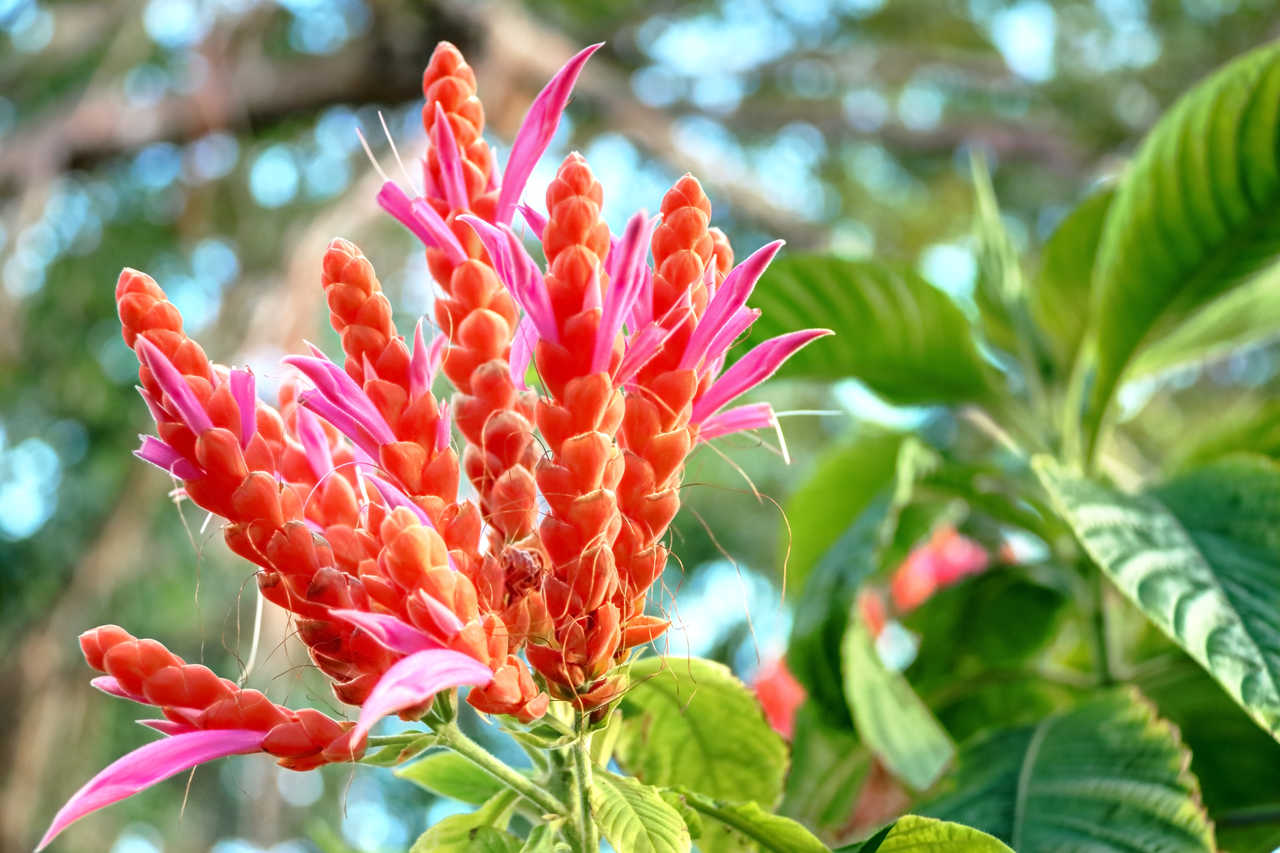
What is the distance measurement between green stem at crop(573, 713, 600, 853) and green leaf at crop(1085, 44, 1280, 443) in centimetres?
75

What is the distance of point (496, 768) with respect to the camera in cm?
51

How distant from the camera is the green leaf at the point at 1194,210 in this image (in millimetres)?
954

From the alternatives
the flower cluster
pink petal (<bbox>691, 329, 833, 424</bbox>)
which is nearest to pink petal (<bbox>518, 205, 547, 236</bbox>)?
the flower cluster

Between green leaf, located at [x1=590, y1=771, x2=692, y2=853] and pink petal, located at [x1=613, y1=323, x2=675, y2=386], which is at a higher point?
pink petal, located at [x1=613, y1=323, x2=675, y2=386]

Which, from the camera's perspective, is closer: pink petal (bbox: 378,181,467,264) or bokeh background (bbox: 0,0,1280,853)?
pink petal (bbox: 378,181,467,264)

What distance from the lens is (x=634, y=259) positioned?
1.52 feet

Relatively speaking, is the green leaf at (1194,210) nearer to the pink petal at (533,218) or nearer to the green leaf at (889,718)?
the green leaf at (889,718)

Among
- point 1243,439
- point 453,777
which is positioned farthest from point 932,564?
point 453,777

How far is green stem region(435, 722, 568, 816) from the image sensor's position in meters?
0.49

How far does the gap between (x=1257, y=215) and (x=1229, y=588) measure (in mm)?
387

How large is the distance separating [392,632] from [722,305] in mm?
204

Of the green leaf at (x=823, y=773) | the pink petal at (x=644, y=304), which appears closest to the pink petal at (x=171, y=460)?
the pink petal at (x=644, y=304)

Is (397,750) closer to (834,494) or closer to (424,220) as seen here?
(424,220)

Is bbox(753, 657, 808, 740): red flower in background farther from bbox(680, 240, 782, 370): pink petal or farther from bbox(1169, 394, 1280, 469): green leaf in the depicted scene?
bbox(680, 240, 782, 370): pink petal
